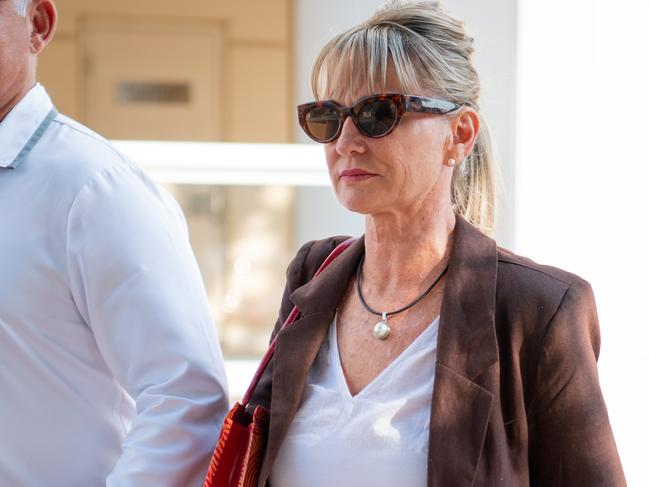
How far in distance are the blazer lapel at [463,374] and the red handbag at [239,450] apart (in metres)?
0.39

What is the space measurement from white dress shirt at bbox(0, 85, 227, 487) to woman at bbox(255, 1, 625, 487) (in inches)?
8.2

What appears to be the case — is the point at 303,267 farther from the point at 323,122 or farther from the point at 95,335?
the point at 95,335

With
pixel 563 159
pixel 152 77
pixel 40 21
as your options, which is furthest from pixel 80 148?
pixel 152 77

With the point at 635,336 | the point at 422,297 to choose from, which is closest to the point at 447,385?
the point at 422,297

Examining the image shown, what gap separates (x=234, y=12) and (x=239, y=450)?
22.4ft

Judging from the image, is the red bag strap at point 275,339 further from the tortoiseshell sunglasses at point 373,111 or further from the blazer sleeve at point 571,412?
the blazer sleeve at point 571,412

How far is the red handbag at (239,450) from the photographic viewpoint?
6.34ft

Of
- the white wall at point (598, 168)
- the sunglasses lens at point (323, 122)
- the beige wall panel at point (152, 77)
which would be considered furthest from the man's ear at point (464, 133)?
the beige wall panel at point (152, 77)

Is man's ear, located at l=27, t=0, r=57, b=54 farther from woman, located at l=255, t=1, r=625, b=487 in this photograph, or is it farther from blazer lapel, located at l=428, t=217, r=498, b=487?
blazer lapel, located at l=428, t=217, r=498, b=487

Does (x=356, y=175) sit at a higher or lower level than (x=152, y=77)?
lower

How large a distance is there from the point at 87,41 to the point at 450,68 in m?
6.72

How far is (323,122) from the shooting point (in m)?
2.04

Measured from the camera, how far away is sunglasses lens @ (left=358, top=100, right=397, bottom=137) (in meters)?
1.96

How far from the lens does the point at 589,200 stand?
337cm
